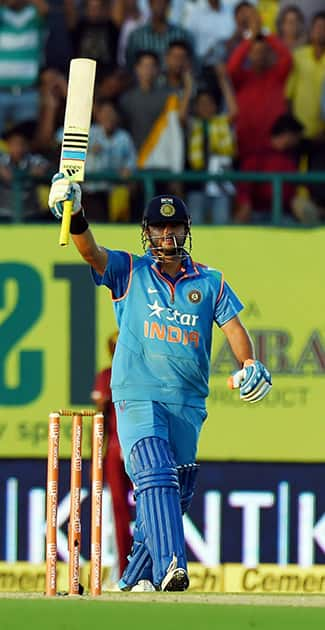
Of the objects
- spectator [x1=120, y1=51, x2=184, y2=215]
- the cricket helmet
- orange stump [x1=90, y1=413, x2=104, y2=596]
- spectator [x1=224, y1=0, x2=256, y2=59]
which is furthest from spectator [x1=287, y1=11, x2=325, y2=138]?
orange stump [x1=90, y1=413, x2=104, y2=596]

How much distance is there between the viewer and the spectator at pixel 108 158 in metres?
12.3

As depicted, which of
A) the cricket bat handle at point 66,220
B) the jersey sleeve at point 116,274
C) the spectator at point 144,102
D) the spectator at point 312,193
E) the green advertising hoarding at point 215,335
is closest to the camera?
the cricket bat handle at point 66,220

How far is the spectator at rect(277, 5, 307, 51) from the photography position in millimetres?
13359

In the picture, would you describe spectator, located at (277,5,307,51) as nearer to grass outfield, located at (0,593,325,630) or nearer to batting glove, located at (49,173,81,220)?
batting glove, located at (49,173,81,220)

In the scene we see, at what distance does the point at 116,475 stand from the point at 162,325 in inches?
166

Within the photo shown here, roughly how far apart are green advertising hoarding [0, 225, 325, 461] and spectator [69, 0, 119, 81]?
198 centimetres

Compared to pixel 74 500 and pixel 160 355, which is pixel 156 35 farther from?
pixel 74 500

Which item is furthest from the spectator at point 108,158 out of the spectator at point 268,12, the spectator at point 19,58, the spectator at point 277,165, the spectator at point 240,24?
the spectator at point 268,12

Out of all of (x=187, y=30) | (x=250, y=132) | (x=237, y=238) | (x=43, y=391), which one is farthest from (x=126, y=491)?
(x=187, y=30)

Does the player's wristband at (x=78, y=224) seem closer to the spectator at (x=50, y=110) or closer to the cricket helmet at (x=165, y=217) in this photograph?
the cricket helmet at (x=165, y=217)

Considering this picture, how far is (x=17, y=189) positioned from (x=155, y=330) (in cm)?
461

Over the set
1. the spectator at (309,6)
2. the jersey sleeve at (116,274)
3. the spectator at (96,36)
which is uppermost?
the spectator at (309,6)

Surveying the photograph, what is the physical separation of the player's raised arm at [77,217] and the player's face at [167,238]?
0.25 metres

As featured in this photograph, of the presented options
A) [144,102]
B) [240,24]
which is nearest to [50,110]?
[144,102]
